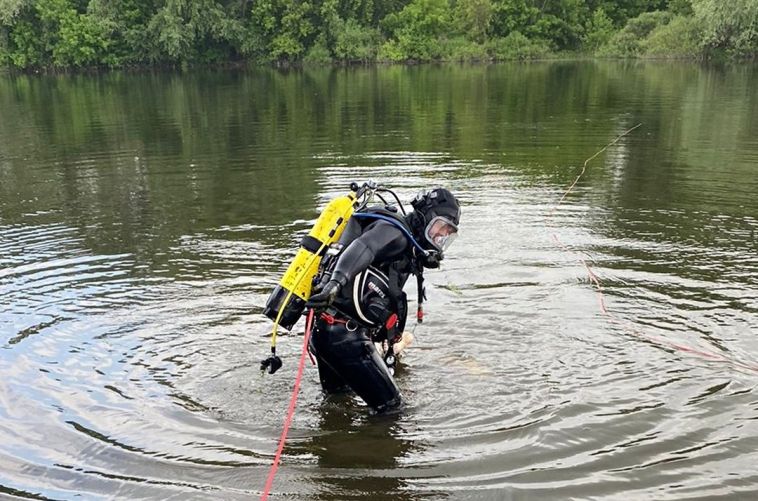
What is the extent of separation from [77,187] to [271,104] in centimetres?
1546

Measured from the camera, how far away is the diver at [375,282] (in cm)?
428

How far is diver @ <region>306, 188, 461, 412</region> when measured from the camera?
428 centimetres

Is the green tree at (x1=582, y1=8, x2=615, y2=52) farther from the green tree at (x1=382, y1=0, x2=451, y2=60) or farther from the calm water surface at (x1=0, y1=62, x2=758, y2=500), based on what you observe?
the calm water surface at (x1=0, y1=62, x2=758, y2=500)

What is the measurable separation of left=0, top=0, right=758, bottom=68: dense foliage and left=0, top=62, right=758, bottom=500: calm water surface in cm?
4088

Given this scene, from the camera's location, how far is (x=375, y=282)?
4367 mm

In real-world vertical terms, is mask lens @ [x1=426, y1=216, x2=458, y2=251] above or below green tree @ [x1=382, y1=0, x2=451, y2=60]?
below

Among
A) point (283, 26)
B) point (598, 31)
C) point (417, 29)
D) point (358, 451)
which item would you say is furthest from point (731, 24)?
point (358, 451)

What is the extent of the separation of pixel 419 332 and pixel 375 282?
6.31ft

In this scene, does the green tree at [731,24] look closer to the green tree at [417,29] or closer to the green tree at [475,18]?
the green tree at [475,18]

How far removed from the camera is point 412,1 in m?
65.6

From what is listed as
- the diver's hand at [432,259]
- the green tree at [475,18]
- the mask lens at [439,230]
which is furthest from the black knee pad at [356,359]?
the green tree at [475,18]

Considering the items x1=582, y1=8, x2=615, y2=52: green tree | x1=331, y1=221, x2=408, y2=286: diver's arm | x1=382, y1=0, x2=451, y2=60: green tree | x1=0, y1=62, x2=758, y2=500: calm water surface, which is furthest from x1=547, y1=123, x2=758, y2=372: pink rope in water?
x1=582, y1=8, x2=615, y2=52: green tree

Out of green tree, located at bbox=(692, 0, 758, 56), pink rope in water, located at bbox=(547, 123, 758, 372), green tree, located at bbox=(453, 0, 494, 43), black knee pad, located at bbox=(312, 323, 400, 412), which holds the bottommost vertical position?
pink rope in water, located at bbox=(547, 123, 758, 372)

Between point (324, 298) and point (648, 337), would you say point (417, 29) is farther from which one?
point (324, 298)
